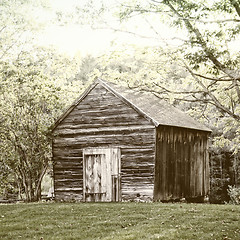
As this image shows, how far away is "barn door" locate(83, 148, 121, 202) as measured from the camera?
22953 millimetres

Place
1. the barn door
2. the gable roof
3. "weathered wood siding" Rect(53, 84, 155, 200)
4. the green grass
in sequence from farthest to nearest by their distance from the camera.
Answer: the barn door, the gable roof, "weathered wood siding" Rect(53, 84, 155, 200), the green grass

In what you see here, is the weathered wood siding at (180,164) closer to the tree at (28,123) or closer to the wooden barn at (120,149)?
the wooden barn at (120,149)

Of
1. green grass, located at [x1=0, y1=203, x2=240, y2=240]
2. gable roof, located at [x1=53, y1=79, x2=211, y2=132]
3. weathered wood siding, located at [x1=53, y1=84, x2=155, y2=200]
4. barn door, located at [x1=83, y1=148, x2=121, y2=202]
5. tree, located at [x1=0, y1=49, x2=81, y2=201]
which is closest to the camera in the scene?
green grass, located at [x1=0, y1=203, x2=240, y2=240]

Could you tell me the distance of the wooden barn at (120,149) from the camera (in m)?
22.5

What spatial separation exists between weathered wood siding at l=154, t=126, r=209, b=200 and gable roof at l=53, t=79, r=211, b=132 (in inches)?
15.9

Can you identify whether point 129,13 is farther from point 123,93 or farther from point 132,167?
point 132,167

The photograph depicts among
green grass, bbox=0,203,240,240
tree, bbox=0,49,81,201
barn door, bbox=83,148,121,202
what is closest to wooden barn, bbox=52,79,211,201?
barn door, bbox=83,148,121,202

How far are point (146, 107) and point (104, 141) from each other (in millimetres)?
2738

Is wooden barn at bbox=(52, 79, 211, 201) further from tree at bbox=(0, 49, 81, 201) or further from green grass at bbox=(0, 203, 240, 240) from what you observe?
green grass at bbox=(0, 203, 240, 240)

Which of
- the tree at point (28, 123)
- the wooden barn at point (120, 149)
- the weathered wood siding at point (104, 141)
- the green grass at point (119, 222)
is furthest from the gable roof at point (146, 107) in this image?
the green grass at point (119, 222)

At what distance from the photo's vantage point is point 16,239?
13.0 meters

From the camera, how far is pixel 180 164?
80.8ft

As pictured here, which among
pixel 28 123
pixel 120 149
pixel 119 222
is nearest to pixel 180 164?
pixel 120 149

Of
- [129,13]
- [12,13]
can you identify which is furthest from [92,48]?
[129,13]
